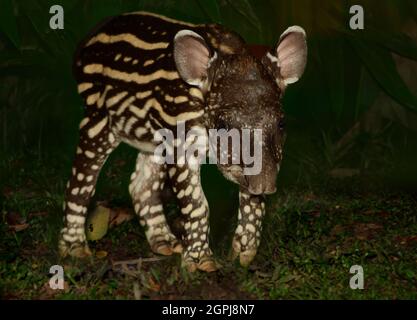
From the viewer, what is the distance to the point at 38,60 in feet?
35.0

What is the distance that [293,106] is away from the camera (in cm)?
1093

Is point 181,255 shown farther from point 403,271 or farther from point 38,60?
point 38,60

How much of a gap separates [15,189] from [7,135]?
1.25 m

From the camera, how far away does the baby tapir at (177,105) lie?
23.4 ft

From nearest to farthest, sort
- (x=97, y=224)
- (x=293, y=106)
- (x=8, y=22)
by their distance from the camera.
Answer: (x=97, y=224)
(x=8, y=22)
(x=293, y=106)

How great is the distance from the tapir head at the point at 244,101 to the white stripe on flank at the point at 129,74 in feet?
0.74

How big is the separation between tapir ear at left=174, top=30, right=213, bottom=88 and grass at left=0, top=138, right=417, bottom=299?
4.39ft

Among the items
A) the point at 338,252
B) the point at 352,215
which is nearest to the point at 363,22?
the point at 352,215

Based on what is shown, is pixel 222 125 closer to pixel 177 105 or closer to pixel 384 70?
pixel 177 105

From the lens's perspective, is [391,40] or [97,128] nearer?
[97,128]

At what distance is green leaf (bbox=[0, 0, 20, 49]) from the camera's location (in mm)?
8992

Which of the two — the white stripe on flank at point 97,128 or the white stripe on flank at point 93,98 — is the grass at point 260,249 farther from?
the white stripe on flank at point 93,98

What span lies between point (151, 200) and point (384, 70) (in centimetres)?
271
